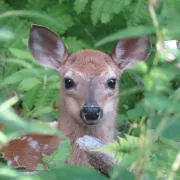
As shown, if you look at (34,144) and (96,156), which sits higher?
(96,156)

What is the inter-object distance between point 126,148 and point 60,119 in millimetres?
2612

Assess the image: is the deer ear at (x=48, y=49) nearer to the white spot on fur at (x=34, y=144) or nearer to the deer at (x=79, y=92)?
the deer at (x=79, y=92)

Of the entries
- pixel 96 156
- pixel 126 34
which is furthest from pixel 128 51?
pixel 126 34

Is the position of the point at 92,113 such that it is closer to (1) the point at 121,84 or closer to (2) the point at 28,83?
(2) the point at 28,83

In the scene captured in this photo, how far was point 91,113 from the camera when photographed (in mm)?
4891

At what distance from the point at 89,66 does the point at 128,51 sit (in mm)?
620

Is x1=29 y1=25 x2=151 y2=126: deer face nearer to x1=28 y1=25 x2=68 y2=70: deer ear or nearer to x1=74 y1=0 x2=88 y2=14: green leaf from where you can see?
x1=28 y1=25 x2=68 y2=70: deer ear

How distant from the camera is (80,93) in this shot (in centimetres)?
510

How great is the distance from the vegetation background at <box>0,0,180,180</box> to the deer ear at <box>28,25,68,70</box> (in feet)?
0.35

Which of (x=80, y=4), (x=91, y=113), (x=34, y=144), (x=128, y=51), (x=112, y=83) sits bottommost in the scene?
(x=34, y=144)

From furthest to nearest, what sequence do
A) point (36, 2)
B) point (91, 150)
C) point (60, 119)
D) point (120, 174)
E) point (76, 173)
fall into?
1. point (36, 2)
2. point (60, 119)
3. point (91, 150)
4. point (120, 174)
5. point (76, 173)

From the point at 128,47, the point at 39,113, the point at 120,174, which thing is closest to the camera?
the point at 120,174

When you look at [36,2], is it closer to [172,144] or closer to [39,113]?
[39,113]

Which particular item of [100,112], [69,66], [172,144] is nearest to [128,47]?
[69,66]
